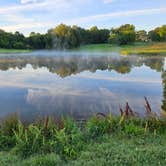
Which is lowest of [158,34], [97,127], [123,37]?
[97,127]

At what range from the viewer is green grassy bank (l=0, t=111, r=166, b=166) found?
415 cm

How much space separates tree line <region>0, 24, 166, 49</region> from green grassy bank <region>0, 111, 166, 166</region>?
60065 millimetres

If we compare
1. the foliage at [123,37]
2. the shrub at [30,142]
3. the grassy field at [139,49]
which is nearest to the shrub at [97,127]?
the shrub at [30,142]

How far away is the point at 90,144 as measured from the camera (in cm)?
483

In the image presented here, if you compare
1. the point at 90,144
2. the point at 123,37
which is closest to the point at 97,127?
the point at 90,144

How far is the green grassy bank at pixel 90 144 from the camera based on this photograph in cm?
415

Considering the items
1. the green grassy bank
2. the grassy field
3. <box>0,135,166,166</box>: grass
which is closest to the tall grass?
the green grassy bank

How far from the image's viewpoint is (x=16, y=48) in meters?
65.5

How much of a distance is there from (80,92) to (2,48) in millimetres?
56018

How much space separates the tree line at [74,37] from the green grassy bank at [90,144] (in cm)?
6007

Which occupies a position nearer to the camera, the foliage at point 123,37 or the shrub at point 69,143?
the shrub at point 69,143

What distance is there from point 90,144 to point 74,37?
65.0m

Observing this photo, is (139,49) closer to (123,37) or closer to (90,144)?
(123,37)

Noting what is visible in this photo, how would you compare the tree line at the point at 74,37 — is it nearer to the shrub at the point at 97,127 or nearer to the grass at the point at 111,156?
the shrub at the point at 97,127
